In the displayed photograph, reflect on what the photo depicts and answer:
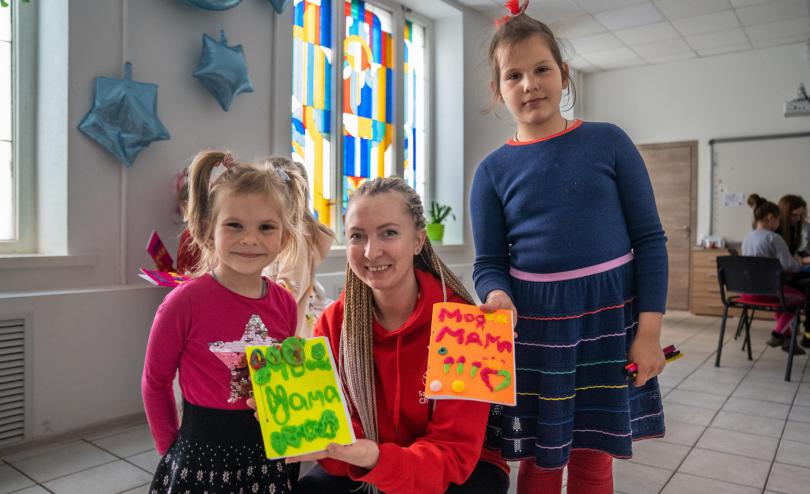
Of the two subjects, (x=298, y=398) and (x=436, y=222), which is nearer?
(x=298, y=398)

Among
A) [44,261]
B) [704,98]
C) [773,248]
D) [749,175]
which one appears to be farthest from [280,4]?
[749,175]

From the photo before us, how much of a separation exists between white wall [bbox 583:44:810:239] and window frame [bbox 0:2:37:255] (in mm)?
6599

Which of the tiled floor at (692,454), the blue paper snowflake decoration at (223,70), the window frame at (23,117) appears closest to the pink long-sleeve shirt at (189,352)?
the tiled floor at (692,454)

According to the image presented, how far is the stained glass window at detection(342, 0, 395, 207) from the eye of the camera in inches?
184

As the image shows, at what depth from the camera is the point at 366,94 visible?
4832 mm

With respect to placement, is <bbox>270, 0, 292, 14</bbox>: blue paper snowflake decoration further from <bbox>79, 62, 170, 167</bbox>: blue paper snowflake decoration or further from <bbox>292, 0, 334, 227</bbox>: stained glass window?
<bbox>79, 62, 170, 167</bbox>: blue paper snowflake decoration

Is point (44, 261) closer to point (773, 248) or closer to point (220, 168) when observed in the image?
point (220, 168)

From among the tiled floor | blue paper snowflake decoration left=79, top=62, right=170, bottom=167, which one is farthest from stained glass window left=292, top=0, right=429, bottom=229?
the tiled floor

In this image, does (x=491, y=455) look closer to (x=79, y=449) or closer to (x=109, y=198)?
(x=79, y=449)

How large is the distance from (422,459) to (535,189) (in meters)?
0.61

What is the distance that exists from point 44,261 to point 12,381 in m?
0.54

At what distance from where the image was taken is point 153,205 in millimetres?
3082

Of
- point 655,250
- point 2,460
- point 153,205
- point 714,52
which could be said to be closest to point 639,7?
point 714,52

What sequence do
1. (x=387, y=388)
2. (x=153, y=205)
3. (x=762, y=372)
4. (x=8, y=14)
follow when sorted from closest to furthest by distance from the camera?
(x=387, y=388)
(x=8, y=14)
(x=153, y=205)
(x=762, y=372)
